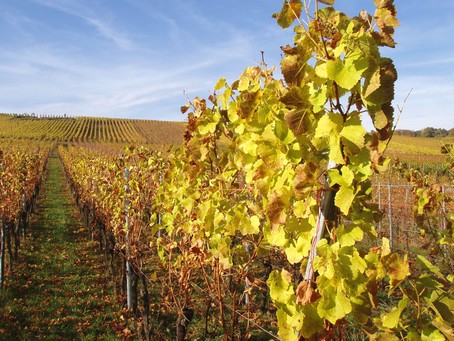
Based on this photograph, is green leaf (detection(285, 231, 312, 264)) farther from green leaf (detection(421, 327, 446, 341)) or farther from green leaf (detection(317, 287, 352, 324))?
green leaf (detection(421, 327, 446, 341))

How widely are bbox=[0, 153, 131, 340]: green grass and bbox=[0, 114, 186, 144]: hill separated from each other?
5736 centimetres

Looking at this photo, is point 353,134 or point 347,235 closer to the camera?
point 353,134

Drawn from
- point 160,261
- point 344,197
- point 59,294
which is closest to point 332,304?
point 344,197

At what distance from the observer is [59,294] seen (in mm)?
5988

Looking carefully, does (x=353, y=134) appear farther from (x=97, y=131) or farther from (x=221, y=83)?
(x=97, y=131)

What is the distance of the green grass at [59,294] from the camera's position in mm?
4785

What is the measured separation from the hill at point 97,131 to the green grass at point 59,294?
188 feet

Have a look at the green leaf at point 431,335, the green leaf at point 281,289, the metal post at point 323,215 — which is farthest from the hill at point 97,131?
the green leaf at point 431,335

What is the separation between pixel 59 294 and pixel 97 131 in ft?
238

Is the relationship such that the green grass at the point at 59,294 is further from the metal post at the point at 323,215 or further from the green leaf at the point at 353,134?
the green leaf at the point at 353,134

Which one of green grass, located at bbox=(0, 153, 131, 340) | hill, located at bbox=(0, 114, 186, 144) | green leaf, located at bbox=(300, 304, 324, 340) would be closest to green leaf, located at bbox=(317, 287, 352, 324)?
green leaf, located at bbox=(300, 304, 324, 340)

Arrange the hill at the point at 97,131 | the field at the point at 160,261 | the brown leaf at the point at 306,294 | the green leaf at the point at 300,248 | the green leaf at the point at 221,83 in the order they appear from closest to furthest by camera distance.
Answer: the brown leaf at the point at 306,294 < the green leaf at the point at 300,248 < the green leaf at the point at 221,83 < the field at the point at 160,261 < the hill at the point at 97,131

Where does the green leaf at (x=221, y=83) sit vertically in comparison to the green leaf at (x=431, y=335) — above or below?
above

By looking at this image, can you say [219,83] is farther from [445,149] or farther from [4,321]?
[4,321]
